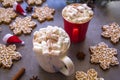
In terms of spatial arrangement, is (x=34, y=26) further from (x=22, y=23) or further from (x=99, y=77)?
(x=99, y=77)

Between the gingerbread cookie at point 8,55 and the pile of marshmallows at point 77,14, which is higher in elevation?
the pile of marshmallows at point 77,14

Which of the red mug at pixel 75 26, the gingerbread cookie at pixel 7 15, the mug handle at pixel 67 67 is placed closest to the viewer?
the mug handle at pixel 67 67

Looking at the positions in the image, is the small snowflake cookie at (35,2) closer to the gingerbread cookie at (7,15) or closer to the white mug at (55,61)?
the gingerbread cookie at (7,15)

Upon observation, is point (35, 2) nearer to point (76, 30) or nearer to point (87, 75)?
point (76, 30)

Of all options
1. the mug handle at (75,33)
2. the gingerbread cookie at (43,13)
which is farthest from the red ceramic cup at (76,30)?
the gingerbread cookie at (43,13)

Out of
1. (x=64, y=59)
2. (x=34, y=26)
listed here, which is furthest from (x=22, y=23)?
(x=64, y=59)

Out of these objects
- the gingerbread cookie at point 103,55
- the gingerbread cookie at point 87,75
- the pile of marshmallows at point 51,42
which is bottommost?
the gingerbread cookie at point 87,75
